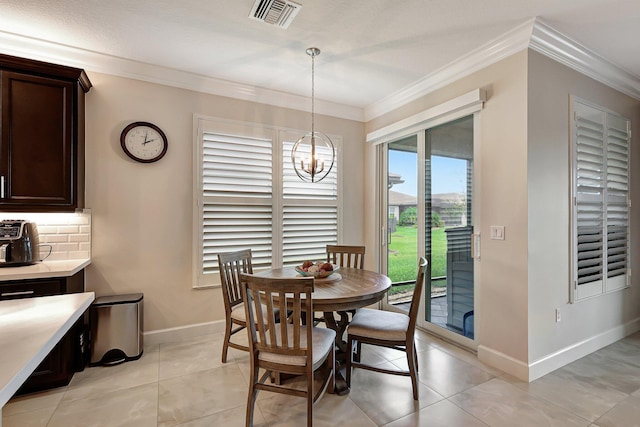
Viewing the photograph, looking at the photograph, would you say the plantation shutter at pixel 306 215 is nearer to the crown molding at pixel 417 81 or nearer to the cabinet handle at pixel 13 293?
the crown molding at pixel 417 81

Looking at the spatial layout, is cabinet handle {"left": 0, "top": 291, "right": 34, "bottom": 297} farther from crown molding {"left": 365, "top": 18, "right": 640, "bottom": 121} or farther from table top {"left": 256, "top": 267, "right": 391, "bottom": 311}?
crown molding {"left": 365, "top": 18, "right": 640, "bottom": 121}

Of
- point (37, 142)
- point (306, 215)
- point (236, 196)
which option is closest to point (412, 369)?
point (306, 215)

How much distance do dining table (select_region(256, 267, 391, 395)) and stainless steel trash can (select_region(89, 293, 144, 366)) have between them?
127 cm

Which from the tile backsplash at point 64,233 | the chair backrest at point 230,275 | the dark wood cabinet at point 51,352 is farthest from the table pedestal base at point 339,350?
the tile backsplash at point 64,233

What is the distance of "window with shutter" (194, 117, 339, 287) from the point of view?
3.46 meters

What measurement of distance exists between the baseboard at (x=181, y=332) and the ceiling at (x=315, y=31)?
2.65m

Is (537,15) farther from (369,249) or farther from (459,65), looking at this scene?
(369,249)

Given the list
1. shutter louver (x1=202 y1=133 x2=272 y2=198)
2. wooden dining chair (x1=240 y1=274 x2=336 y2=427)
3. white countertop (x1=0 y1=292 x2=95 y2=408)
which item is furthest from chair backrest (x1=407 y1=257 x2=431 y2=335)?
shutter louver (x1=202 y1=133 x2=272 y2=198)

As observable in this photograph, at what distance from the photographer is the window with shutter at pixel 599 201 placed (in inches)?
113

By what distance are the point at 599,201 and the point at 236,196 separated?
3687 millimetres

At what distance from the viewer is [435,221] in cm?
347

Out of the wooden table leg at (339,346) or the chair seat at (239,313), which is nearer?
the wooden table leg at (339,346)

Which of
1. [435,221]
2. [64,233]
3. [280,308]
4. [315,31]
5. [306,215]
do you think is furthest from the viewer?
[306,215]

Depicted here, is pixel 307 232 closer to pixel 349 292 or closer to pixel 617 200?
pixel 349 292
